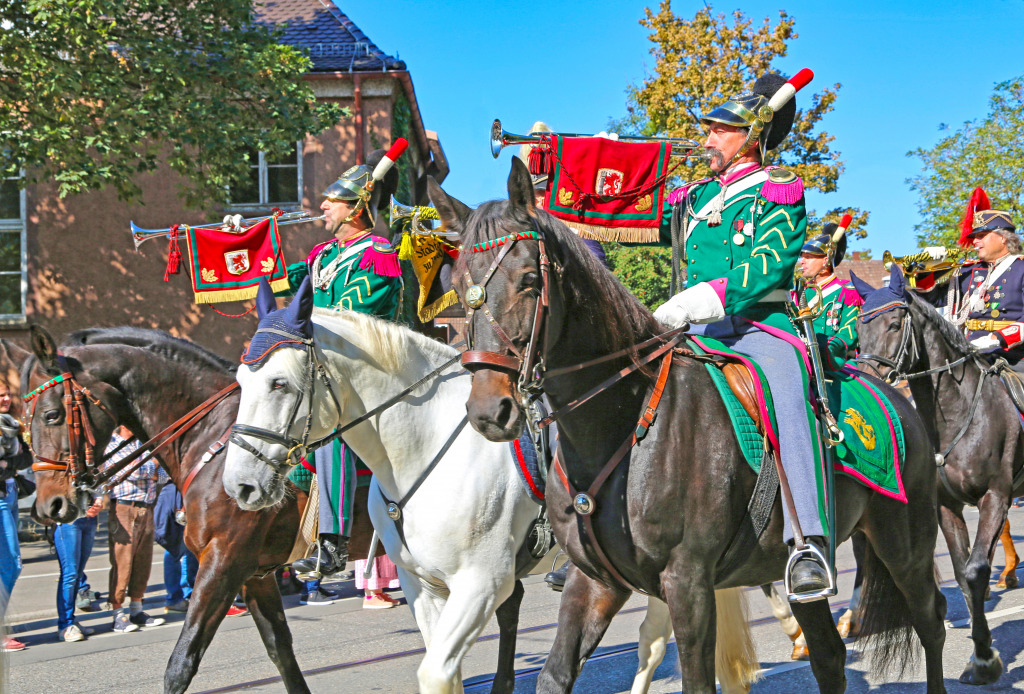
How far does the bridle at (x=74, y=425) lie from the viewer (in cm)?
562

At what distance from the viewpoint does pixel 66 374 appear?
18.5 ft

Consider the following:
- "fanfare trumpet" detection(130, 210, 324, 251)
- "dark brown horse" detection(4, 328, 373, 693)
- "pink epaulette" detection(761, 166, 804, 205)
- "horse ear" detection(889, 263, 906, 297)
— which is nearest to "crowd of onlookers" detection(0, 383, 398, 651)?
"fanfare trumpet" detection(130, 210, 324, 251)

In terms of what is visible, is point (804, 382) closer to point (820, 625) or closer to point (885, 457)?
point (885, 457)

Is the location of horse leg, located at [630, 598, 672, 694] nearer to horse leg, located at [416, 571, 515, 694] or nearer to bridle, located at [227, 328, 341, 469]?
horse leg, located at [416, 571, 515, 694]

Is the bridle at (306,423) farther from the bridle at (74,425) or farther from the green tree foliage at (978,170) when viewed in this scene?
the green tree foliage at (978,170)

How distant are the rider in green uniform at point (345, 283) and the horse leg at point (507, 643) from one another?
→ 931mm

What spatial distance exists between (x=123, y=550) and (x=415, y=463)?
6.10 meters

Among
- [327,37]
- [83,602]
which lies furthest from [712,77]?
[83,602]

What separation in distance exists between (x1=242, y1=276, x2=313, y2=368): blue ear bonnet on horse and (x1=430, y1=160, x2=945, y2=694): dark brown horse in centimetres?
115

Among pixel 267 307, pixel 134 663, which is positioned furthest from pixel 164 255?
pixel 267 307

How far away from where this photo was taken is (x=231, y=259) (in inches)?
270

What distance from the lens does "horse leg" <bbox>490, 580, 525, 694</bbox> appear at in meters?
5.07

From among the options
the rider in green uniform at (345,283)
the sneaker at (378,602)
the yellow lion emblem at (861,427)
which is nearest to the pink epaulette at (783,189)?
the yellow lion emblem at (861,427)

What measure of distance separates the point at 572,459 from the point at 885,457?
5.51 ft
